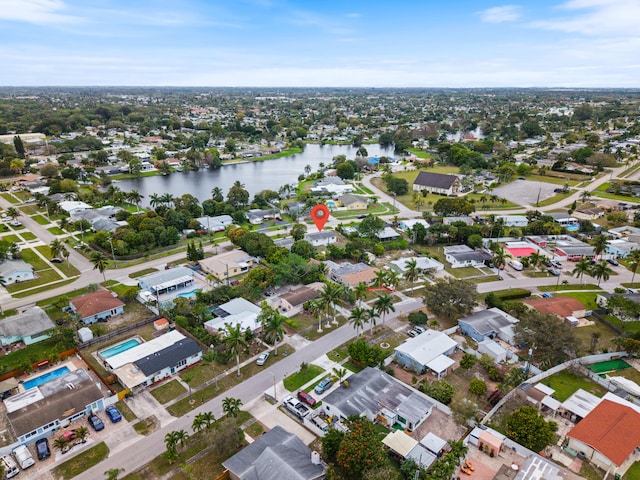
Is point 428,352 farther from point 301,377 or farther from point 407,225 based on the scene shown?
point 407,225

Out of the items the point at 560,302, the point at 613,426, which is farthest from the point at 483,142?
the point at 613,426

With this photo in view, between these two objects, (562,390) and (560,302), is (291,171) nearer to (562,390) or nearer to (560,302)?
(560,302)

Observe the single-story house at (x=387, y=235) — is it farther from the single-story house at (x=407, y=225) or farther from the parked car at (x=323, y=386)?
the parked car at (x=323, y=386)

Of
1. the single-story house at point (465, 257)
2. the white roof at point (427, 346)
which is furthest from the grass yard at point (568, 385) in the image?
the single-story house at point (465, 257)

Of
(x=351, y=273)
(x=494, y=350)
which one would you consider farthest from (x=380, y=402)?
(x=351, y=273)

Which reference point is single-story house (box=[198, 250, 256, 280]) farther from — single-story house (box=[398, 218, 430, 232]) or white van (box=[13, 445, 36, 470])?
single-story house (box=[398, 218, 430, 232])

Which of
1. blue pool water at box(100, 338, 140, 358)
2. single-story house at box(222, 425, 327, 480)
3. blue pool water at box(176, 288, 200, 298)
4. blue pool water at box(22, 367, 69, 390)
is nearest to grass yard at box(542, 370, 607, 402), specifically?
single-story house at box(222, 425, 327, 480)
